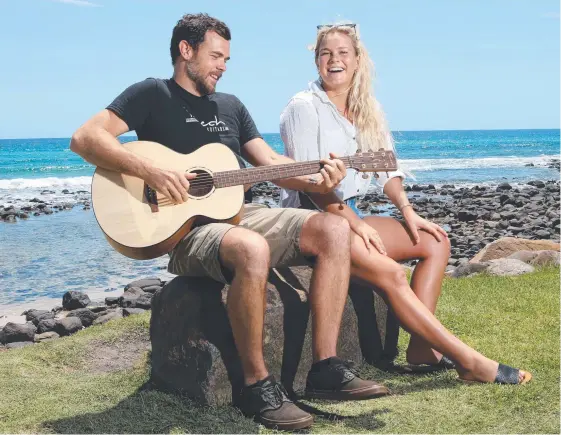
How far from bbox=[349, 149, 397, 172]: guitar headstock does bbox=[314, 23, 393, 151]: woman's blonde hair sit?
226 mm

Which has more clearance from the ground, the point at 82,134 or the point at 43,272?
the point at 82,134

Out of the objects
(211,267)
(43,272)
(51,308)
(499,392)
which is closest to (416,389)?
(499,392)

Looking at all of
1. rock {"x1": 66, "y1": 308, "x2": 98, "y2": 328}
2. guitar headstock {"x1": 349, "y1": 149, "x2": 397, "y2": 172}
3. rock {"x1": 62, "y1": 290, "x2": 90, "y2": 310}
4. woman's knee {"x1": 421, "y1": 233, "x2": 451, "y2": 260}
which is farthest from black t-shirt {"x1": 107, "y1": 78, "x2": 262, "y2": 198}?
rock {"x1": 62, "y1": 290, "x2": 90, "y2": 310}

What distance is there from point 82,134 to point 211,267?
103cm

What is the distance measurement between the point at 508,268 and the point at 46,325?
4677 mm

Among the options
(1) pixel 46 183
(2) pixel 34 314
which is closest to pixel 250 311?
(2) pixel 34 314

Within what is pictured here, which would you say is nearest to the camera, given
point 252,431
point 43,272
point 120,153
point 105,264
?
point 252,431

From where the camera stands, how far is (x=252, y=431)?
3.58 meters

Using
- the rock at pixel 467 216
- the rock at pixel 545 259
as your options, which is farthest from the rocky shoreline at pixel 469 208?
the rock at pixel 545 259

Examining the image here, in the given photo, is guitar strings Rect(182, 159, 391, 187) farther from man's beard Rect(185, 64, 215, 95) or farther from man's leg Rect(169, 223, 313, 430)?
man's beard Rect(185, 64, 215, 95)

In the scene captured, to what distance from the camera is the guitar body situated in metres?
3.84

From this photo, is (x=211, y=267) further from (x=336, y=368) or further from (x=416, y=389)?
(x=416, y=389)

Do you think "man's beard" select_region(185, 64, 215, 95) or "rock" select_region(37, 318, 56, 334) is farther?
"rock" select_region(37, 318, 56, 334)

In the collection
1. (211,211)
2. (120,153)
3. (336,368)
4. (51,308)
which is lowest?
(51,308)
